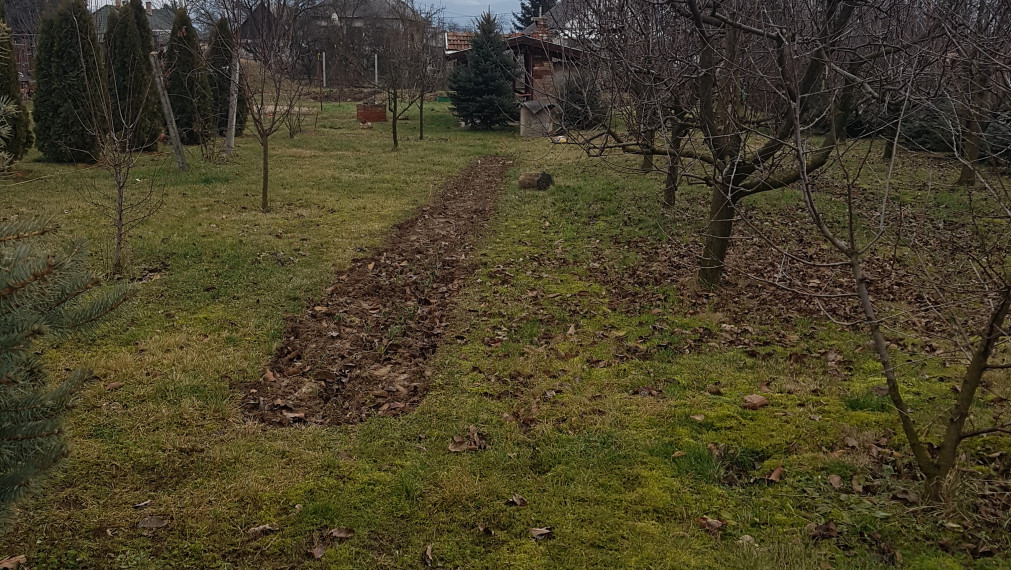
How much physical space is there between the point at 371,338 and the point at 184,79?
13.9 meters

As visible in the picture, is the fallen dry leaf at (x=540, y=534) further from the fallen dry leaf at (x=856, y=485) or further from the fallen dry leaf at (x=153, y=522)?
the fallen dry leaf at (x=153, y=522)

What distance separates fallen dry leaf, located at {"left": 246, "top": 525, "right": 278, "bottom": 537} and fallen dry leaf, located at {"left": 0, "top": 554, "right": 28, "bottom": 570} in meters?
1.00

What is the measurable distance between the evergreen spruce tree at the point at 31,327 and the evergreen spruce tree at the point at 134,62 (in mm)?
13767

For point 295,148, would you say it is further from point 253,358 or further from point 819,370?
point 819,370

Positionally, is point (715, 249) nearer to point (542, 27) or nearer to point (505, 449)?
point (542, 27)

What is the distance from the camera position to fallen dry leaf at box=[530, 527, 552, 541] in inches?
128

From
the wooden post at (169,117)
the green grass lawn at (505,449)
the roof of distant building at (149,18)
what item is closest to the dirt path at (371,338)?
the green grass lawn at (505,449)

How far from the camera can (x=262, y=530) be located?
132 inches

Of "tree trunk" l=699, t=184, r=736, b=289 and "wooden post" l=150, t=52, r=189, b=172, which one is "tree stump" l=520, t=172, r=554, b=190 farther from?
"wooden post" l=150, t=52, r=189, b=172

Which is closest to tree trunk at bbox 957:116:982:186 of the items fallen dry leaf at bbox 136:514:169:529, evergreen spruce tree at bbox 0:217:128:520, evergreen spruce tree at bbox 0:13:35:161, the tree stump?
evergreen spruce tree at bbox 0:217:128:520

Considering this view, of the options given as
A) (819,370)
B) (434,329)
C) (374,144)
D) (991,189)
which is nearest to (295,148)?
(374,144)

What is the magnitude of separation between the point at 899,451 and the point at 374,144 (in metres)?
18.0

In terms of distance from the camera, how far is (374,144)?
1975cm

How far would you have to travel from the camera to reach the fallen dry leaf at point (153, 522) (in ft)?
11.0
